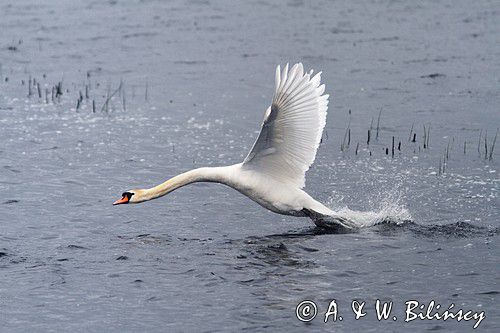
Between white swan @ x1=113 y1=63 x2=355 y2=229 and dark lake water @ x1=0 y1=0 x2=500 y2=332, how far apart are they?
1.30 ft

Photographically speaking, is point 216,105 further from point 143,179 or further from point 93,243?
point 93,243

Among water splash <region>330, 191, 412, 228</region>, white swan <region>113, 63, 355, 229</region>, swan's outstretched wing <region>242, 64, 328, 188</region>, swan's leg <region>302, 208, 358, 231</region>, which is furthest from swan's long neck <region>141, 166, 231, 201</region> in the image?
water splash <region>330, 191, 412, 228</region>

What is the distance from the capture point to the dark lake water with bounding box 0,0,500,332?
10.7m

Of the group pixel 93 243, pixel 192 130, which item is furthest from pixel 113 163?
pixel 93 243

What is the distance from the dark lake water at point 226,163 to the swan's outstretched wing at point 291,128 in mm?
832

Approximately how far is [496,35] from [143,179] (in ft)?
44.8

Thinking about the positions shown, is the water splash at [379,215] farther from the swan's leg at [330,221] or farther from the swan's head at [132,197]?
the swan's head at [132,197]

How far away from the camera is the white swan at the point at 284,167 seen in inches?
489

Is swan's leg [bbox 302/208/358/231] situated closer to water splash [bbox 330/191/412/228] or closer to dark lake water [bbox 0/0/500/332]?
water splash [bbox 330/191/412/228]

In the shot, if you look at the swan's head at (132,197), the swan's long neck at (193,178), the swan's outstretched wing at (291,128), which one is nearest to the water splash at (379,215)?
the swan's outstretched wing at (291,128)

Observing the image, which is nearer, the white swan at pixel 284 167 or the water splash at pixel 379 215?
the white swan at pixel 284 167

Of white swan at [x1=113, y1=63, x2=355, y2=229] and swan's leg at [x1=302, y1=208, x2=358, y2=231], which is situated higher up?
white swan at [x1=113, y1=63, x2=355, y2=229]

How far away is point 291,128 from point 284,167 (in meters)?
0.61

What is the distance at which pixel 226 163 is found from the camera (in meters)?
16.1
